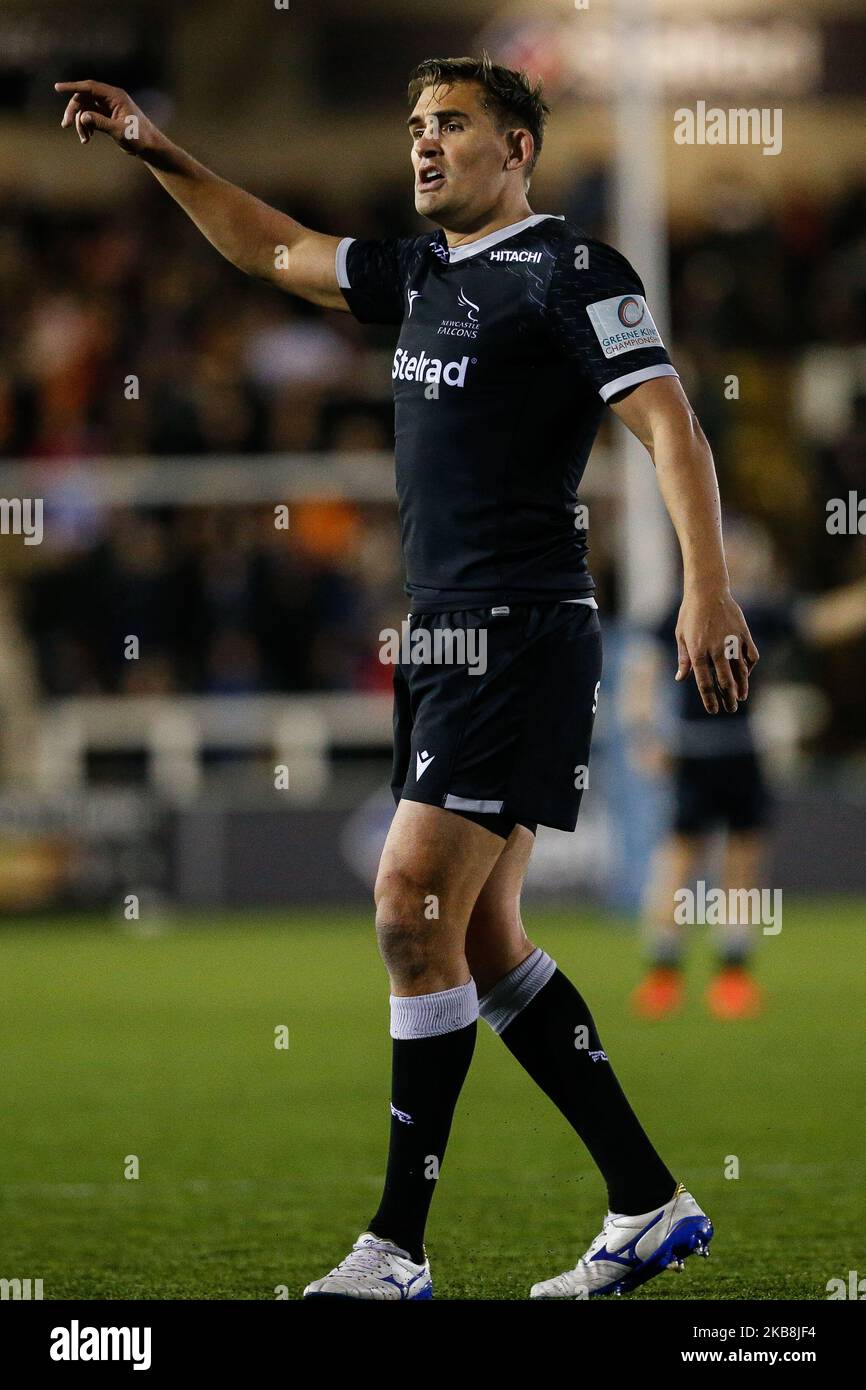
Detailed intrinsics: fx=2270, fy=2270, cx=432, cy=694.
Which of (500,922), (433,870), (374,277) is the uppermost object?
(374,277)

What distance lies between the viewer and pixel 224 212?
4.88 metres

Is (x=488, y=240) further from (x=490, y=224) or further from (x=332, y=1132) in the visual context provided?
(x=332, y=1132)

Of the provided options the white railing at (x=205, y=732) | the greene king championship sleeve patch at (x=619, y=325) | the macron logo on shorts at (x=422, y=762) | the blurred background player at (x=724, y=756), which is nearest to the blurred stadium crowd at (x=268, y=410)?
the white railing at (x=205, y=732)

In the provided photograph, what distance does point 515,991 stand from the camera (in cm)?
455

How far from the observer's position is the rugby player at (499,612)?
4246 mm

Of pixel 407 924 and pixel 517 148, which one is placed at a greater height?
pixel 517 148

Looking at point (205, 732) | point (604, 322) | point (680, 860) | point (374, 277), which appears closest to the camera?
point (604, 322)

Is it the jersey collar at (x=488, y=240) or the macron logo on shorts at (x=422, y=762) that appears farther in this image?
the jersey collar at (x=488, y=240)

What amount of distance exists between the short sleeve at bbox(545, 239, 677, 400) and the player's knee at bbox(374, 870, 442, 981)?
3.26 ft

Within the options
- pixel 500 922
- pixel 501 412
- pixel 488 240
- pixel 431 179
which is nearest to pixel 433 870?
pixel 500 922

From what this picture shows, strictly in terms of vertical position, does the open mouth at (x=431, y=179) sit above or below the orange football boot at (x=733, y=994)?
above

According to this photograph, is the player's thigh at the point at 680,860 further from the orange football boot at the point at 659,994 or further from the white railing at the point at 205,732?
the white railing at the point at 205,732

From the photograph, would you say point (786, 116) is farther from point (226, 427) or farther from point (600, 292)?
point (600, 292)

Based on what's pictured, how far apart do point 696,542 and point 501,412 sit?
1.68 ft
